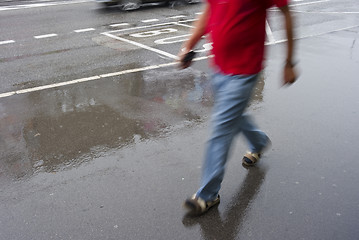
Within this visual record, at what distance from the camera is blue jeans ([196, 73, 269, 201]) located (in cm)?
294

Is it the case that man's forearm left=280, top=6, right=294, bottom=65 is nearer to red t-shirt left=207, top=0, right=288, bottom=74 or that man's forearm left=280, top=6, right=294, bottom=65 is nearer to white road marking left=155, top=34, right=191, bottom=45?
red t-shirt left=207, top=0, right=288, bottom=74

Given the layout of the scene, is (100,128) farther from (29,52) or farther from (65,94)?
(29,52)

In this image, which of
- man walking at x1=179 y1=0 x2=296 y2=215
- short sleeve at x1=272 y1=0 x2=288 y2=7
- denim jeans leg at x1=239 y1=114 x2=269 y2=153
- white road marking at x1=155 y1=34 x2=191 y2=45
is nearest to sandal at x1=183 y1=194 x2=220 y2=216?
man walking at x1=179 y1=0 x2=296 y2=215

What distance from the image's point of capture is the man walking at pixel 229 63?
9.12 feet

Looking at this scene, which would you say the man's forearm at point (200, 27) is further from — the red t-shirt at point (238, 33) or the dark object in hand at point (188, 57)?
the red t-shirt at point (238, 33)

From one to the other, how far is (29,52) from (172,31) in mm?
3599

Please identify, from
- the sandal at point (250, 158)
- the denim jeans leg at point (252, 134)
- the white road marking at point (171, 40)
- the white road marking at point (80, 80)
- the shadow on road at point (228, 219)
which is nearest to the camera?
the shadow on road at point (228, 219)

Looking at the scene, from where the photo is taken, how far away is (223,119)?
3010mm

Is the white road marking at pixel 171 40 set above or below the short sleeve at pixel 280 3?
below

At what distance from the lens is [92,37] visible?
370 inches

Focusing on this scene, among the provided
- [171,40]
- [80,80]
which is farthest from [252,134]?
[171,40]

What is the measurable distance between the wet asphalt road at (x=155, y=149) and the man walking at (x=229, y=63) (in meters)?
0.37

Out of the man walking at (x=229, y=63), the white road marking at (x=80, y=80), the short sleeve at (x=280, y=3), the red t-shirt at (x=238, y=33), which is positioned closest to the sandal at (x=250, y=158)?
the man walking at (x=229, y=63)

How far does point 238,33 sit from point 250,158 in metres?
1.55
